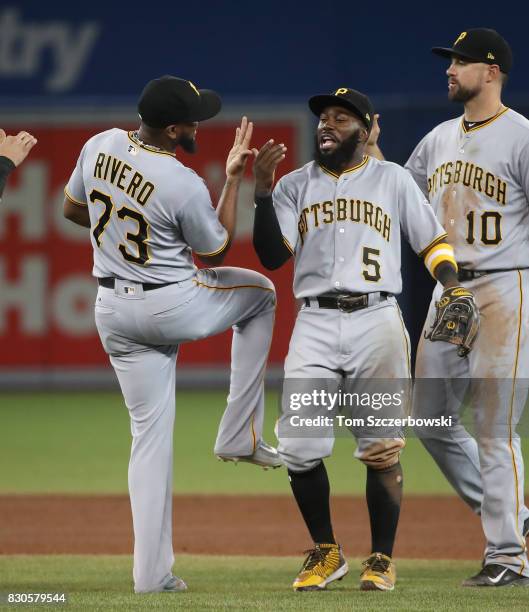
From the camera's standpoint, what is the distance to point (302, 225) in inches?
203

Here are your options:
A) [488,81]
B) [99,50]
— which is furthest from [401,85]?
[488,81]

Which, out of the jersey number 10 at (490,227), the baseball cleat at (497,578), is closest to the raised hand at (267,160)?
the jersey number 10 at (490,227)

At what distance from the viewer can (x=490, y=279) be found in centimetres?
527

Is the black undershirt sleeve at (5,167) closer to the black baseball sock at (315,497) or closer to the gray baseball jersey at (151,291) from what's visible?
the gray baseball jersey at (151,291)

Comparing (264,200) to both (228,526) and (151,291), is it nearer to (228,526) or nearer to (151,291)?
(151,291)

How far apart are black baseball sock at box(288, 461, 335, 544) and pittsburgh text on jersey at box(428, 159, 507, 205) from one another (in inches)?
53.2

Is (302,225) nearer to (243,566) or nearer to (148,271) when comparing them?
(148,271)

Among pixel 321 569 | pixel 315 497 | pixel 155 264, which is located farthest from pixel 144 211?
pixel 321 569

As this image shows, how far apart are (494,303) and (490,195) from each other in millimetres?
462

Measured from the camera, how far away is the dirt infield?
22.1 ft

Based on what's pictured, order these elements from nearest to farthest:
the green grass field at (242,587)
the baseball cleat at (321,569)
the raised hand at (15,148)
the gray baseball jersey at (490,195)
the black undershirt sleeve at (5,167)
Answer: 1. the green grass field at (242,587)
2. the black undershirt sleeve at (5,167)
3. the raised hand at (15,148)
4. the baseball cleat at (321,569)
5. the gray baseball jersey at (490,195)

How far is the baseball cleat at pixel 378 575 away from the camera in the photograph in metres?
4.95

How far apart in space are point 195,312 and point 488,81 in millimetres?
1643

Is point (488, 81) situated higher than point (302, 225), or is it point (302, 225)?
point (488, 81)
